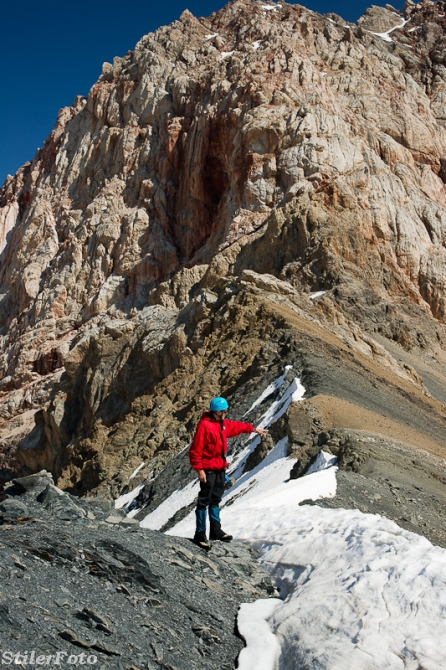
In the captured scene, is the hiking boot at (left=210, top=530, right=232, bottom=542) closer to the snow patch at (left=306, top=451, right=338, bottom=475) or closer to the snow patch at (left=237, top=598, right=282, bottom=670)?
the snow patch at (left=237, top=598, right=282, bottom=670)

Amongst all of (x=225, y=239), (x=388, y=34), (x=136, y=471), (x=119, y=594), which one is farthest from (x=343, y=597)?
(x=388, y=34)

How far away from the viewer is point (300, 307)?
3228 cm

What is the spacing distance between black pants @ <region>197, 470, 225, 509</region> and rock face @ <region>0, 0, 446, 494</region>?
5345 mm

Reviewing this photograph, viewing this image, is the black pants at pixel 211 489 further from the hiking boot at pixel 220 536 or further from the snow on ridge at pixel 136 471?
the snow on ridge at pixel 136 471

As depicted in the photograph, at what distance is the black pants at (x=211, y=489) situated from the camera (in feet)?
29.4

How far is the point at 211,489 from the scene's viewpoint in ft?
29.5

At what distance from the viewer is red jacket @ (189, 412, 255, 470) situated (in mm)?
8891

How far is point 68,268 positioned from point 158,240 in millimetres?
9991

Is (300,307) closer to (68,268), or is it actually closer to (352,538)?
(352,538)

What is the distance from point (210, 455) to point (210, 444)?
14 cm

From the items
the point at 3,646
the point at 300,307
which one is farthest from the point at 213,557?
the point at 300,307

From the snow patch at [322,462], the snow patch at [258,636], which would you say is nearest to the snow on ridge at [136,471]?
the snow patch at [322,462]

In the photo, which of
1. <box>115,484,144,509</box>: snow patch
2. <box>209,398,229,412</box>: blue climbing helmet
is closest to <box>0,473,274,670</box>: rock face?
<box>209,398,229,412</box>: blue climbing helmet

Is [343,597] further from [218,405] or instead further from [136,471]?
[136,471]
